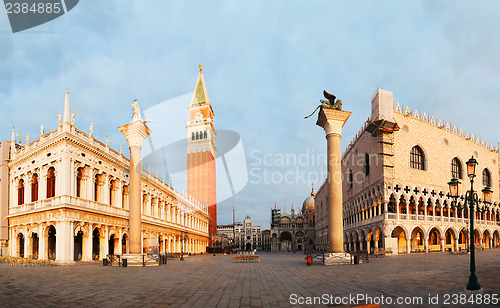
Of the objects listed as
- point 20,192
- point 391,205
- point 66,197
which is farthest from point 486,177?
point 20,192

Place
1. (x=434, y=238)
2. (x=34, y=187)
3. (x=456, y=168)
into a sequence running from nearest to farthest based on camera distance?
(x=34, y=187) → (x=434, y=238) → (x=456, y=168)

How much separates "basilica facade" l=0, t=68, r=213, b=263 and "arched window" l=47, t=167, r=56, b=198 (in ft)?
0.05

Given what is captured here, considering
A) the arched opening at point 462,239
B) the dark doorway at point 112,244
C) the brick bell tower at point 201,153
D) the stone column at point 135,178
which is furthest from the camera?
the brick bell tower at point 201,153

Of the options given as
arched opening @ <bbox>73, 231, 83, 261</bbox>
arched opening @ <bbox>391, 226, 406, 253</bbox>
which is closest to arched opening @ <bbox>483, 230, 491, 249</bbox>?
arched opening @ <bbox>391, 226, 406, 253</bbox>

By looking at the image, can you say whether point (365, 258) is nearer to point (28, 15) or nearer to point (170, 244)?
point (28, 15)

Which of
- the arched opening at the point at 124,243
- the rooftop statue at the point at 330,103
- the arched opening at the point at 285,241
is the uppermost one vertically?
the rooftop statue at the point at 330,103

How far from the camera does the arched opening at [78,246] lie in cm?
3166

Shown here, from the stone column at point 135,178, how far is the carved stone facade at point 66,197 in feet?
19.8

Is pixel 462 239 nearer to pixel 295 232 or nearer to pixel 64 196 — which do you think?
pixel 64 196

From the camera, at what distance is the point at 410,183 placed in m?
47.7

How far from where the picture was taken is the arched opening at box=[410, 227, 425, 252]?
160 ft

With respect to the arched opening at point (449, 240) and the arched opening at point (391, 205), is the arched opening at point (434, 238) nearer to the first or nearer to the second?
the arched opening at point (449, 240)

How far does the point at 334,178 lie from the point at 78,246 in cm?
2346

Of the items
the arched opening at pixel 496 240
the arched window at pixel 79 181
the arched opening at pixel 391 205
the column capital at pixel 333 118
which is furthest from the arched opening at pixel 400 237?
the arched window at pixel 79 181
